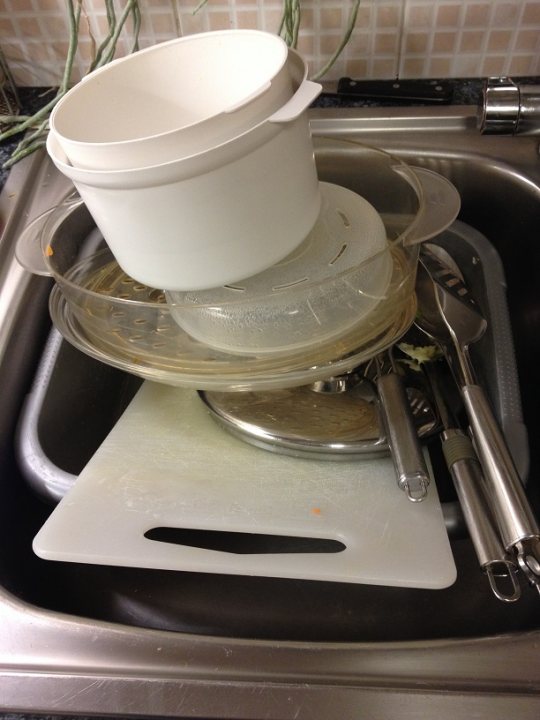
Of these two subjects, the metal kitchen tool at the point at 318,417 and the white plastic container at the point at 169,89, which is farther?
the metal kitchen tool at the point at 318,417

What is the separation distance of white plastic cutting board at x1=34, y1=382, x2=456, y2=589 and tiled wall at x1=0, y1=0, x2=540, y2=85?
44 centimetres

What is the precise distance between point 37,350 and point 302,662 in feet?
1.07

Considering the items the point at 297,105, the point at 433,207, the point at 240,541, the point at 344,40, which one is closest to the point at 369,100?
the point at 344,40

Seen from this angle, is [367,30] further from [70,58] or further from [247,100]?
[247,100]

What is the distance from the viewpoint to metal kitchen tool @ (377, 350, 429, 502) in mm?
357

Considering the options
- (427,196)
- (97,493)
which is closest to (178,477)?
(97,493)

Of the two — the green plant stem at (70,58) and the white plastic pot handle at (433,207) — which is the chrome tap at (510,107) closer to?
the white plastic pot handle at (433,207)

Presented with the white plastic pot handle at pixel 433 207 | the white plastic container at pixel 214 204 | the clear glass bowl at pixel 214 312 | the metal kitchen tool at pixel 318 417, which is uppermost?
the white plastic container at pixel 214 204

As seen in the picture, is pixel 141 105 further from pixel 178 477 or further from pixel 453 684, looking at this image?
pixel 453 684

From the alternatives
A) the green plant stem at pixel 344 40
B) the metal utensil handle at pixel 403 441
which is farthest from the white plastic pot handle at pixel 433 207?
the green plant stem at pixel 344 40

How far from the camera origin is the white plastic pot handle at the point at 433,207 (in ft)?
1.26

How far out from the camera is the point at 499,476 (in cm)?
33

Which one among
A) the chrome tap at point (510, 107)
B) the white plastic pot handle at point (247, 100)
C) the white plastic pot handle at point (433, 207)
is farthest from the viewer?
the chrome tap at point (510, 107)

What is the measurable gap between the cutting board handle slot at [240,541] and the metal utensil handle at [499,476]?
13 centimetres
